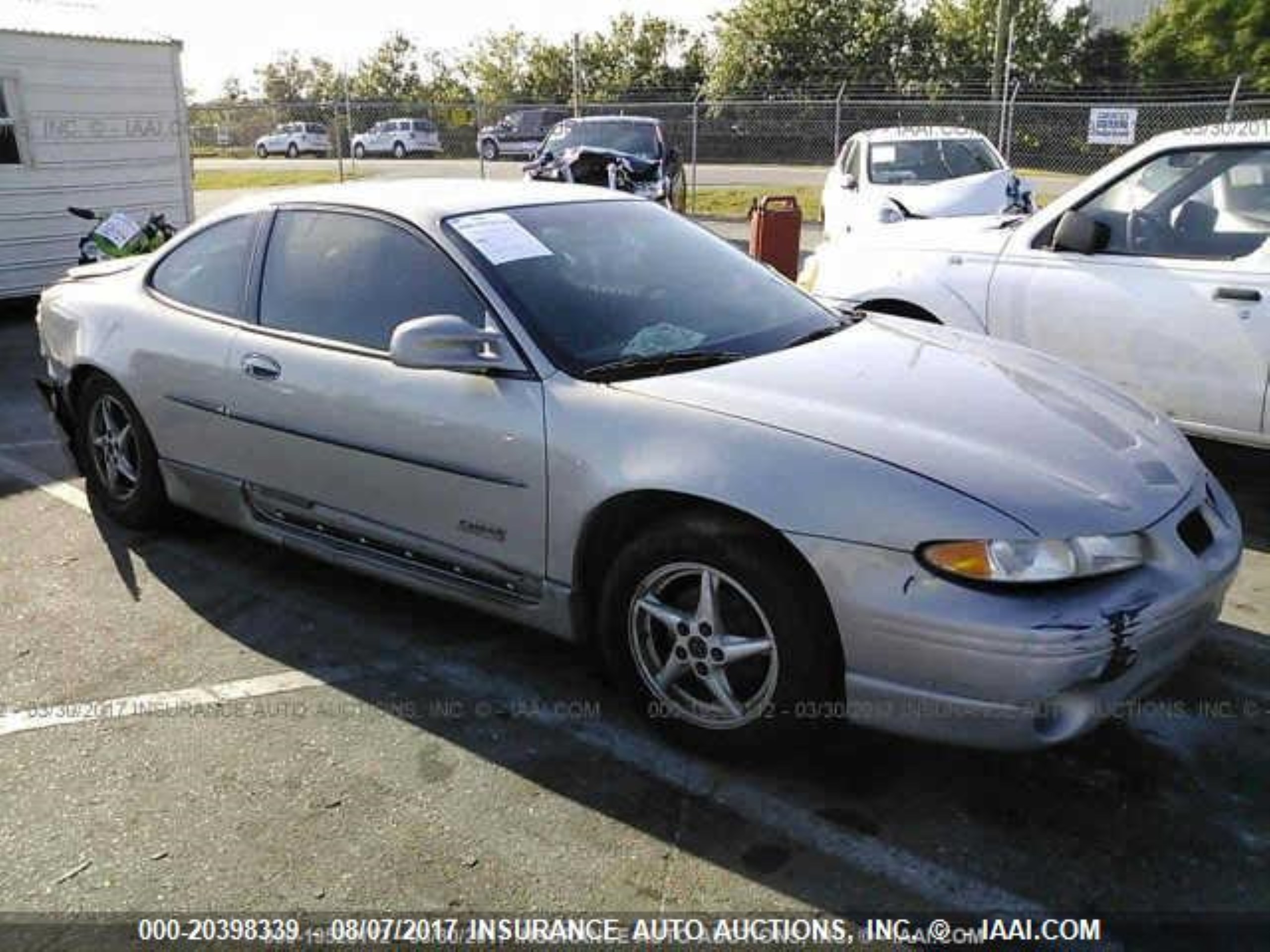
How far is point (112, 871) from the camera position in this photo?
2.65 meters

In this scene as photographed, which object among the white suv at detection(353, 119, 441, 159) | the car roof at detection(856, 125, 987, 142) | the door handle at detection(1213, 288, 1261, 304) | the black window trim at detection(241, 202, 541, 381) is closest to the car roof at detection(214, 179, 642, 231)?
the black window trim at detection(241, 202, 541, 381)

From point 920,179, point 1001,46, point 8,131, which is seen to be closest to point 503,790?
point 8,131

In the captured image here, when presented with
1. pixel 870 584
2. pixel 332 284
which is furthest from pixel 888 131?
pixel 870 584

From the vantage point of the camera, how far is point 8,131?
1001cm

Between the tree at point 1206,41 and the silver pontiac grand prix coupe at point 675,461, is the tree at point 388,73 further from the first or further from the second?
the silver pontiac grand prix coupe at point 675,461

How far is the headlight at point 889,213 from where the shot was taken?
1023 centimetres

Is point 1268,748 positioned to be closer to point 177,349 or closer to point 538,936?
point 538,936

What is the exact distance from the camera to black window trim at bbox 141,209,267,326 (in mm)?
4070

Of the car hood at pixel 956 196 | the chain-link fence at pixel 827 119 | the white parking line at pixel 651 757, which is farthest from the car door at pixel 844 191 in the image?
the white parking line at pixel 651 757

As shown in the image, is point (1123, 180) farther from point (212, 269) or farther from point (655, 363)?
point (212, 269)

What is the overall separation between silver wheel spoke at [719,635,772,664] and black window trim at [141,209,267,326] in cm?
222

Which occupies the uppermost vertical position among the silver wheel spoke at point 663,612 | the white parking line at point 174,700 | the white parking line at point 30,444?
the silver wheel spoke at point 663,612

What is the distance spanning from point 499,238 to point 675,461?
1121mm

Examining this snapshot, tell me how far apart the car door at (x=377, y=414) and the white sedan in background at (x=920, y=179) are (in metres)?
8.03
